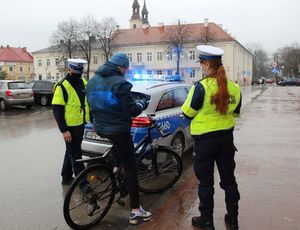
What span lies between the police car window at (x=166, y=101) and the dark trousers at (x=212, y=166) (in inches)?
107

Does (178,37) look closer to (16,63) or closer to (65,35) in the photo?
(65,35)

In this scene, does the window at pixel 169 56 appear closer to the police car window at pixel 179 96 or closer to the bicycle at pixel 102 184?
the police car window at pixel 179 96

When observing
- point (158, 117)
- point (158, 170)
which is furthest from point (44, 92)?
point (158, 170)

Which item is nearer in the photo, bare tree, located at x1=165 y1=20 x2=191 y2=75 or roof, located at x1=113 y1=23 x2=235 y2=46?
bare tree, located at x1=165 y1=20 x2=191 y2=75

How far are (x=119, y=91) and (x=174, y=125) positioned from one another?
3.07 metres

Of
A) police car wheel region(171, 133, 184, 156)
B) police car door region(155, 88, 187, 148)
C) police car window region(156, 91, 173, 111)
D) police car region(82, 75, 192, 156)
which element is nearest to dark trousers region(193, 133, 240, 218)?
police car region(82, 75, 192, 156)

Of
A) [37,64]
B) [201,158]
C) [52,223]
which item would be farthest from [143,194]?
[37,64]

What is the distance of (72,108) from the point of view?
5.42 m

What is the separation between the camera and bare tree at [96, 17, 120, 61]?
7588 centimetres

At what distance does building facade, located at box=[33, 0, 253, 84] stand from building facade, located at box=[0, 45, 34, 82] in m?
15.5

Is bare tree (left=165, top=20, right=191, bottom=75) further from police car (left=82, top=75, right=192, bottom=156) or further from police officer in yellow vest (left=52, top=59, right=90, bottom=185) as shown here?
police officer in yellow vest (left=52, top=59, right=90, bottom=185)

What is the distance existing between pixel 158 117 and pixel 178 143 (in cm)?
106

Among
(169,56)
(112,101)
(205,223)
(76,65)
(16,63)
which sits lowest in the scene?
(205,223)

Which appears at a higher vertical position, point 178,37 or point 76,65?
point 178,37
